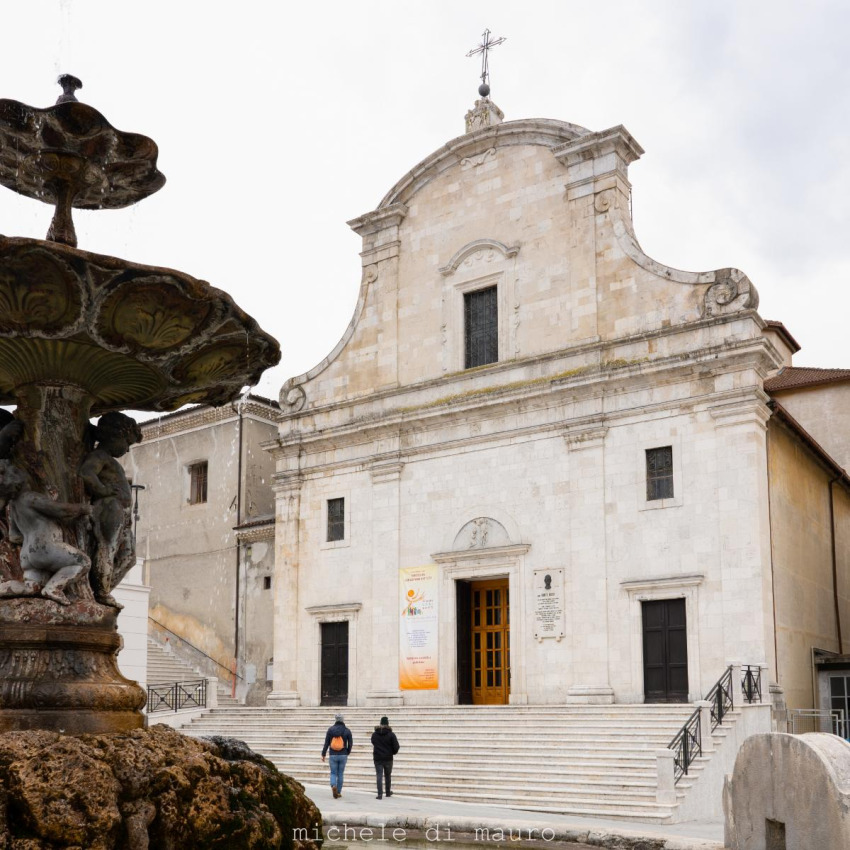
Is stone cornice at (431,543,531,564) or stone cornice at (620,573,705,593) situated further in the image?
stone cornice at (431,543,531,564)

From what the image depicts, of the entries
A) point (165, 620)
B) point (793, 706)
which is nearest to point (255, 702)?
point (165, 620)

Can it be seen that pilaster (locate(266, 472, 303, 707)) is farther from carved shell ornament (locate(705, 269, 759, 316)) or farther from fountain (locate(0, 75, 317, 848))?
fountain (locate(0, 75, 317, 848))

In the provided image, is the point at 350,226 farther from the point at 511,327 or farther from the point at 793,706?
the point at 793,706

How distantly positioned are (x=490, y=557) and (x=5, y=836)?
1785 centimetres

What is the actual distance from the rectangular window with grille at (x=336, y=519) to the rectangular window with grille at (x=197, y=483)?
7.19 m

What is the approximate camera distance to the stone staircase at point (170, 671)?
28562 mm

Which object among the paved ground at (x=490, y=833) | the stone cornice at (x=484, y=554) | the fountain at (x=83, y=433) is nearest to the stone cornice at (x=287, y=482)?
the stone cornice at (x=484, y=554)

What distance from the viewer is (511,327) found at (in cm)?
2438

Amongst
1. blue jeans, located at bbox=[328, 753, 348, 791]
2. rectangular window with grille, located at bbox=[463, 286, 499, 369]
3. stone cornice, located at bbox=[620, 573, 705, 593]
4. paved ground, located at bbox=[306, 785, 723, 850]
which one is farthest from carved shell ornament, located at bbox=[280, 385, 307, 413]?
paved ground, located at bbox=[306, 785, 723, 850]

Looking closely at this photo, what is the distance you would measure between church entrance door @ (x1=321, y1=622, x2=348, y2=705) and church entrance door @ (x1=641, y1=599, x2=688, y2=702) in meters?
7.60

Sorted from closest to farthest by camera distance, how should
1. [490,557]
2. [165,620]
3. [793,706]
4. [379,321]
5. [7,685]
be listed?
[7,685]
[793,706]
[490,557]
[379,321]
[165,620]

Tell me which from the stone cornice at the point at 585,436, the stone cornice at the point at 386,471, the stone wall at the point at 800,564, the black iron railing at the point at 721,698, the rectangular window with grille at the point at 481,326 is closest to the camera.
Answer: the black iron railing at the point at 721,698

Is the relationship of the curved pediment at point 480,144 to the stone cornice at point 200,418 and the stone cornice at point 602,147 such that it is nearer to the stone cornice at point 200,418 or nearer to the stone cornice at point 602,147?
the stone cornice at point 602,147

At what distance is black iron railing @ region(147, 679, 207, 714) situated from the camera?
84.2 ft
